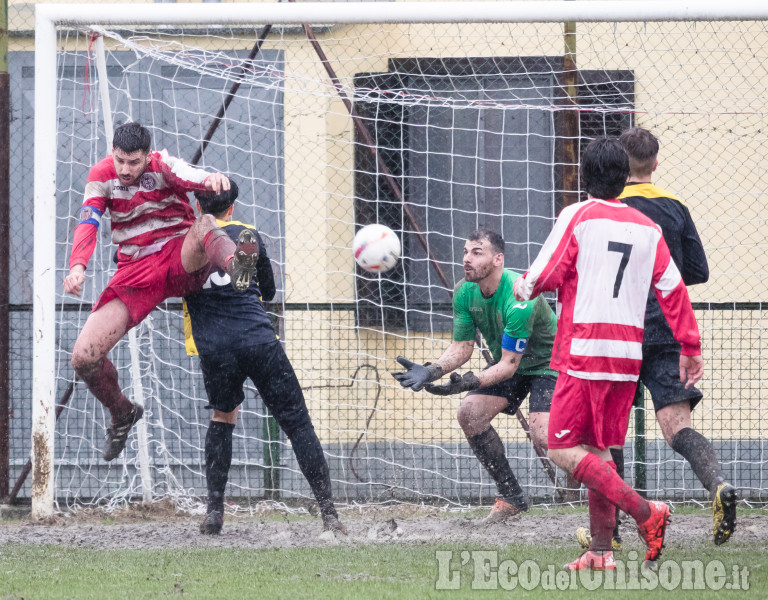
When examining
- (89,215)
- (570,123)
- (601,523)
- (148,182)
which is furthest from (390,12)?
(601,523)

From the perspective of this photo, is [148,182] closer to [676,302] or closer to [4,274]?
[4,274]

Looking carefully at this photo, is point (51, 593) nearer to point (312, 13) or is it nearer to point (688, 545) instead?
point (688, 545)

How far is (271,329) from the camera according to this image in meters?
5.07

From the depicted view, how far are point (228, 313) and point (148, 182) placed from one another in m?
0.85

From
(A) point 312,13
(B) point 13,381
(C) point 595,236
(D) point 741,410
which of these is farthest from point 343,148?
(C) point 595,236

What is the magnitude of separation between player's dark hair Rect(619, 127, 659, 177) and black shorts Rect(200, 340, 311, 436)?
2.08 metres

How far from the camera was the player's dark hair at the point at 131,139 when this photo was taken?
475 cm

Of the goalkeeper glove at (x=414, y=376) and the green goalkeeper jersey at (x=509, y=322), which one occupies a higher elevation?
the green goalkeeper jersey at (x=509, y=322)

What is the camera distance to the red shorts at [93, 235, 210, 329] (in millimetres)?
4969

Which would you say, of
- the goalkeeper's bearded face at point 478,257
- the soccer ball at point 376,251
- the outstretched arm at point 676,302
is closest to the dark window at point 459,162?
the soccer ball at point 376,251

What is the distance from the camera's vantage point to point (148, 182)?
4977 millimetres

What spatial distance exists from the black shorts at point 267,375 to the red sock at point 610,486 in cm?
179

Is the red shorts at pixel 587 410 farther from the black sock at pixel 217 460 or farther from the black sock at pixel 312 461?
the black sock at pixel 217 460

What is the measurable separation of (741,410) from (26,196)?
19.8 ft
